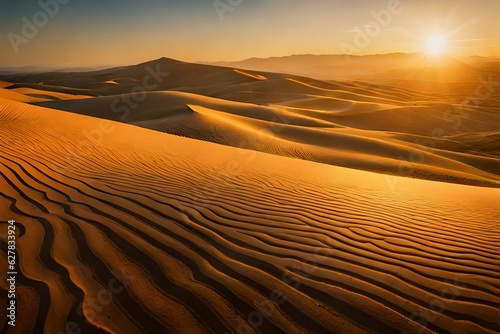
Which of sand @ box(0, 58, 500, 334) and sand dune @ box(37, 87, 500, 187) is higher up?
sand dune @ box(37, 87, 500, 187)

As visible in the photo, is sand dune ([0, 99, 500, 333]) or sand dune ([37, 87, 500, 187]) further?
sand dune ([37, 87, 500, 187])

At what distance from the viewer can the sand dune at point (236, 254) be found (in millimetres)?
2236

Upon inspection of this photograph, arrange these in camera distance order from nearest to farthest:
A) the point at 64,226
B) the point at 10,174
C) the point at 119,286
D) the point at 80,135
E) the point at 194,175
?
the point at 119,286
the point at 64,226
the point at 10,174
the point at 194,175
the point at 80,135

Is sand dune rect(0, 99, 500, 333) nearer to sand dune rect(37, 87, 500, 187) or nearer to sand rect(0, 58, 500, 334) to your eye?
sand rect(0, 58, 500, 334)

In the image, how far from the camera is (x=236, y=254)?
300 centimetres

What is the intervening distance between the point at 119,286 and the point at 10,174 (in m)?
3.39

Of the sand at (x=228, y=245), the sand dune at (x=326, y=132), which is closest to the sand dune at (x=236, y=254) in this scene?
the sand at (x=228, y=245)

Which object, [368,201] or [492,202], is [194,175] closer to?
[368,201]

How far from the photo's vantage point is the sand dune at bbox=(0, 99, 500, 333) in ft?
7.34

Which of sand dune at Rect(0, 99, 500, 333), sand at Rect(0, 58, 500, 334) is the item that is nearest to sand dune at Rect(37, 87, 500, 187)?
sand at Rect(0, 58, 500, 334)

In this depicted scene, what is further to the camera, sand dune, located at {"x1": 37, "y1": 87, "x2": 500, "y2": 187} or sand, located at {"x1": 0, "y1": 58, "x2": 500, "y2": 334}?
sand dune, located at {"x1": 37, "y1": 87, "x2": 500, "y2": 187}

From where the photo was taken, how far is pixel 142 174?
18.2 feet

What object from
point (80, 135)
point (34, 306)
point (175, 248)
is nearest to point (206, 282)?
point (175, 248)

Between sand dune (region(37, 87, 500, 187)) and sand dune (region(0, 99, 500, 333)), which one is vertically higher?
sand dune (region(37, 87, 500, 187))
